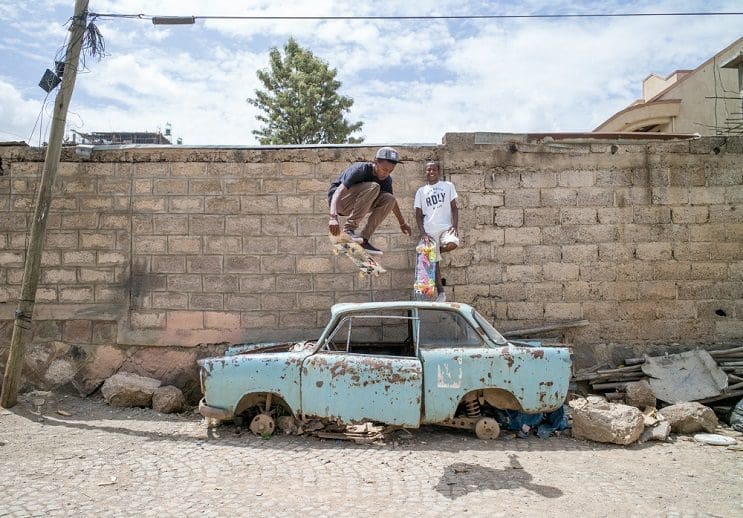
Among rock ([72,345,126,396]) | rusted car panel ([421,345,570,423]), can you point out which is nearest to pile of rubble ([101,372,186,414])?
rock ([72,345,126,396])

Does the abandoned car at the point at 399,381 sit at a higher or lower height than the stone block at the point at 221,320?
lower

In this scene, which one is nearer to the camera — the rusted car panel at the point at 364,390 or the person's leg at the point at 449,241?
the rusted car panel at the point at 364,390

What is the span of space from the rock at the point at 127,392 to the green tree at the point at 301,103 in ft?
48.4

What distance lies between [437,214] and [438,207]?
0.08 meters

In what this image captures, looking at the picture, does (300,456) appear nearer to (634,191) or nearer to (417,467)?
(417,467)

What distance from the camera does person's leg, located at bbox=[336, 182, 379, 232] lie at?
5.28 metres

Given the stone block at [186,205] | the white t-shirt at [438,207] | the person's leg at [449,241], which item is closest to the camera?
A: the person's leg at [449,241]

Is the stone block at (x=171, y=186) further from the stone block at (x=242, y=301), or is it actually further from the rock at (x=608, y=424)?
the rock at (x=608, y=424)

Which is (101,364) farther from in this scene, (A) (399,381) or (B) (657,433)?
(B) (657,433)

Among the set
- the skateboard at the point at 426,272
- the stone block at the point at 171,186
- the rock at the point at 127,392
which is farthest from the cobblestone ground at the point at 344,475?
the stone block at the point at 171,186

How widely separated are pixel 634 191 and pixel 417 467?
4.70 metres

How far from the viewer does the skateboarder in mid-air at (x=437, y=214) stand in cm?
611

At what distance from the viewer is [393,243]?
22.3 ft

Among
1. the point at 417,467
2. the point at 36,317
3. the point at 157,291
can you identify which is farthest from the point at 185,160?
the point at 417,467
